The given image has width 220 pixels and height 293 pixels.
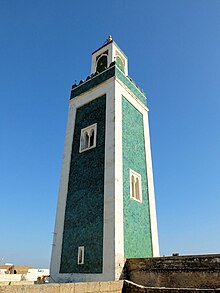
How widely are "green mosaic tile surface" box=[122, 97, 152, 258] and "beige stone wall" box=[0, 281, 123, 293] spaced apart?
2532 mm

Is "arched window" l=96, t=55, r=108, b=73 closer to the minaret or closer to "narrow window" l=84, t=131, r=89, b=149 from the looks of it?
the minaret

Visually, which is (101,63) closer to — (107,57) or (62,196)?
(107,57)

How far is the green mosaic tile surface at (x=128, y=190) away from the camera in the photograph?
9.28 meters

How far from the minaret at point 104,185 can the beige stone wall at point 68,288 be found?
1.88 metres

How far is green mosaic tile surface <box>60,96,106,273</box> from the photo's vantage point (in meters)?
8.92

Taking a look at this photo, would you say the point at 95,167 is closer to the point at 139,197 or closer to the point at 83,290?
the point at 139,197

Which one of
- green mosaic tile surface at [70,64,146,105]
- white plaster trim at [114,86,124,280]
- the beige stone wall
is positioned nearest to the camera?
the beige stone wall

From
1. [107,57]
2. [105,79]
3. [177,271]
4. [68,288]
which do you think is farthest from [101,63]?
[68,288]

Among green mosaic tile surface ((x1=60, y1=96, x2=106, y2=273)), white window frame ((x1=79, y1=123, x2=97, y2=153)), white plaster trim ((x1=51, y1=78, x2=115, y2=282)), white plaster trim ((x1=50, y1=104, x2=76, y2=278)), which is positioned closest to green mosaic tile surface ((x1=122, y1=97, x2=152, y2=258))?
white plaster trim ((x1=51, y1=78, x2=115, y2=282))

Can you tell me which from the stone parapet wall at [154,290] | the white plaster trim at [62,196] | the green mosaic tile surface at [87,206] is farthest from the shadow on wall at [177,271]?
the white plaster trim at [62,196]

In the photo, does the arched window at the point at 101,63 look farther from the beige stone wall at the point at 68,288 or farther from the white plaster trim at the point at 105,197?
the beige stone wall at the point at 68,288

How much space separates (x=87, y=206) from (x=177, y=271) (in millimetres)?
4098

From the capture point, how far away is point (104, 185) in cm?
970

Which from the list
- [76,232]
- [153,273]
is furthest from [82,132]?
[153,273]
